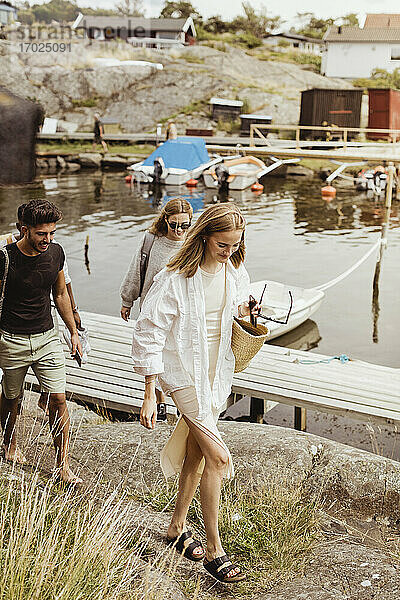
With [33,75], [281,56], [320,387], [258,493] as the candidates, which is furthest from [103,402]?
[281,56]

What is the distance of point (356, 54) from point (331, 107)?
25.8 metres

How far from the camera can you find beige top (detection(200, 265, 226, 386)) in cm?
375

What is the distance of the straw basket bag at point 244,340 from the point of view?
384 cm

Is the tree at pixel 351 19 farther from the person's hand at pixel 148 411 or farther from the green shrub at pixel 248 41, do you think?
the person's hand at pixel 148 411

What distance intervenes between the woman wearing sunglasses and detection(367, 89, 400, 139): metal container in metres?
32.8

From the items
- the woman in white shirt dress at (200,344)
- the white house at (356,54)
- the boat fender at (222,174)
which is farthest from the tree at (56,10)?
the woman in white shirt dress at (200,344)

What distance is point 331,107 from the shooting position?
3888 centimetres

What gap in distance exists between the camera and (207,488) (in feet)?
11.9

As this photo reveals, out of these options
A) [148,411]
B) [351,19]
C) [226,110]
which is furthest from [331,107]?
[351,19]

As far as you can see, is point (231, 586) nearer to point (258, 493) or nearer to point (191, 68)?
point (258, 493)

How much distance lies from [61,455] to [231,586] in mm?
1512

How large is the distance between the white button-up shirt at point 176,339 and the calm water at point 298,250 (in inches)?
146

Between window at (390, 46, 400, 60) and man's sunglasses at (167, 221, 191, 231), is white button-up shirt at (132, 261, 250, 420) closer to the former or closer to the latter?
man's sunglasses at (167, 221, 191, 231)

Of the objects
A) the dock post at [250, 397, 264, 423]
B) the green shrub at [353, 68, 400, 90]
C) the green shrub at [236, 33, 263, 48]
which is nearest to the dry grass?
the dock post at [250, 397, 264, 423]
